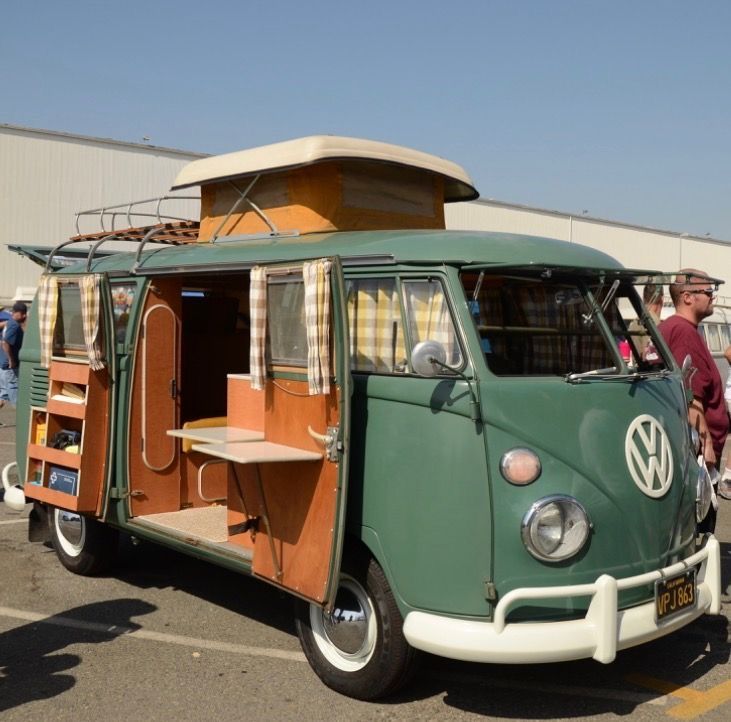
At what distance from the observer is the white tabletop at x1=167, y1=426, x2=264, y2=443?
17.3 feet

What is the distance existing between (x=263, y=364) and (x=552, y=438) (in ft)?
5.27

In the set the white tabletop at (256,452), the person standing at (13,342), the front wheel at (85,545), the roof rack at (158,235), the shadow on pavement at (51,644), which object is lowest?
the shadow on pavement at (51,644)

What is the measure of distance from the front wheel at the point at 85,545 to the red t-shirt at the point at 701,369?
12.9 ft

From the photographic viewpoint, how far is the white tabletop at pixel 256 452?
4619 millimetres

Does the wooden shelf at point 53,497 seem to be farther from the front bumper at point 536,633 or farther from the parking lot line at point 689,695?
the parking lot line at point 689,695

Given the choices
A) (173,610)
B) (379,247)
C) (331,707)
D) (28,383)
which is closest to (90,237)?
(28,383)

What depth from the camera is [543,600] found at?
4.16 metres

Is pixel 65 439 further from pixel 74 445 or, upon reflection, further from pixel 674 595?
pixel 674 595

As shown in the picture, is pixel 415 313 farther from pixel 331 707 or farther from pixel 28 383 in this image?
pixel 28 383

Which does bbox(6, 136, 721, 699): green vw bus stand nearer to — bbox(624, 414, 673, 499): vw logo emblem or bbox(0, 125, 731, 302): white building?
bbox(624, 414, 673, 499): vw logo emblem

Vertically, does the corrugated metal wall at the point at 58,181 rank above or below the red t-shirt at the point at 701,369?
above

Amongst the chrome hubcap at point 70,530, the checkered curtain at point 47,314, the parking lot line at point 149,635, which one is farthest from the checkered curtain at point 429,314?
the chrome hubcap at point 70,530

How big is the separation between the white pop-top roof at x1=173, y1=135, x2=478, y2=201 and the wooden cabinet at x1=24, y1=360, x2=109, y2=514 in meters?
1.56

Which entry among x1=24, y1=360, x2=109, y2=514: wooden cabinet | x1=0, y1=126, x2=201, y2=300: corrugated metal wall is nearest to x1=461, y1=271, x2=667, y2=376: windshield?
x1=24, y1=360, x2=109, y2=514: wooden cabinet
